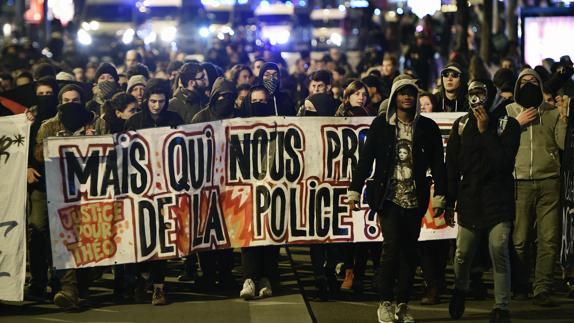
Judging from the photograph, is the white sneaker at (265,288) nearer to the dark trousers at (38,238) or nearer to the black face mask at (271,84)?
the dark trousers at (38,238)

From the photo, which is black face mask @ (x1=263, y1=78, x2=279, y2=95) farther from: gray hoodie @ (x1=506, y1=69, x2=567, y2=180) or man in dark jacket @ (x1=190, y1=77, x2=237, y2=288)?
gray hoodie @ (x1=506, y1=69, x2=567, y2=180)

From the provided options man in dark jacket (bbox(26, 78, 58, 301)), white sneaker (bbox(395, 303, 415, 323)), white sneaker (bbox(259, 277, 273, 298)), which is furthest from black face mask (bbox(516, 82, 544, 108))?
man in dark jacket (bbox(26, 78, 58, 301))

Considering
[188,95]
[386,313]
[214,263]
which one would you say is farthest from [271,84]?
[386,313]

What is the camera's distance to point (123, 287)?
12.6 meters

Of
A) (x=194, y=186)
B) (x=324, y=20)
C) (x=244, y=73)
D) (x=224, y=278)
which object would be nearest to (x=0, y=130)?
(x=194, y=186)

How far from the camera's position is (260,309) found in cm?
1163

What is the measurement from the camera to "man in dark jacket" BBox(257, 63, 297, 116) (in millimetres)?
14289

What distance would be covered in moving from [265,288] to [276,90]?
9.69 feet

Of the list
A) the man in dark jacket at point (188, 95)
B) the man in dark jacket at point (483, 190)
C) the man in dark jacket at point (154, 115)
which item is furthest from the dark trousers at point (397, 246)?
the man in dark jacket at point (188, 95)

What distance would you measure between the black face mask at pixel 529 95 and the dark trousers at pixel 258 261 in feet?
8.42

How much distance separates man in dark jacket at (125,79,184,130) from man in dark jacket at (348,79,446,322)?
2.29 metres

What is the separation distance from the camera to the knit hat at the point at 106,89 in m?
15.5

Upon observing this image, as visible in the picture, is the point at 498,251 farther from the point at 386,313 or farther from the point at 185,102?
the point at 185,102

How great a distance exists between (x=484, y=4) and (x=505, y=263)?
1762 cm
